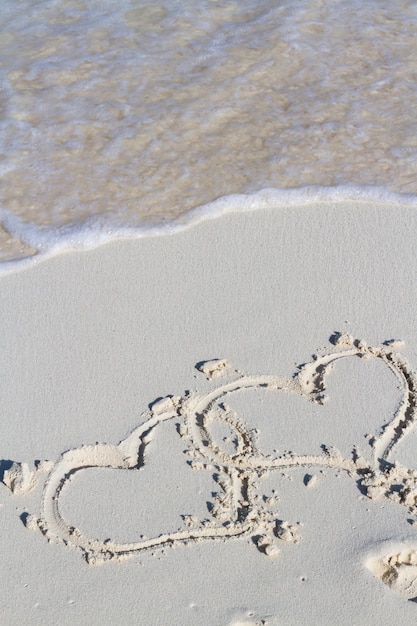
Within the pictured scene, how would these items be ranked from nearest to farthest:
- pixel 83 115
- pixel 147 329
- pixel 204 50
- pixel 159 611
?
pixel 159 611 → pixel 147 329 → pixel 83 115 → pixel 204 50

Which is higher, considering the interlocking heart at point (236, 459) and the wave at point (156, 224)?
the wave at point (156, 224)

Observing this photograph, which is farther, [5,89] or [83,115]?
[5,89]

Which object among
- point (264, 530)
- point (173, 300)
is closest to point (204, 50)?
point (173, 300)

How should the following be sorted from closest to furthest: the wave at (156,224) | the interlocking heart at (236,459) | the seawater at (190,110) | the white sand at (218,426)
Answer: the white sand at (218,426) < the interlocking heart at (236,459) < the wave at (156,224) < the seawater at (190,110)

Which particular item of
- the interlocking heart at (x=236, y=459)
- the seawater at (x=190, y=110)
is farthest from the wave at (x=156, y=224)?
the interlocking heart at (x=236, y=459)

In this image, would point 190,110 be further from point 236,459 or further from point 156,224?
point 236,459

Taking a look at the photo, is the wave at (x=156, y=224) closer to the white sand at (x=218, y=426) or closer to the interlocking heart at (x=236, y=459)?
the white sand at (x=218, y=426)

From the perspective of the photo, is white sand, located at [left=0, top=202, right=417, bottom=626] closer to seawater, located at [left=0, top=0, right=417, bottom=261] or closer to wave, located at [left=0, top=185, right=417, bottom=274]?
wave, located at [left=0, top=185, right=417, bottom=274]

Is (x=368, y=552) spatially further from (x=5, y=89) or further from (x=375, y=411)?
(x=5, y=89)
